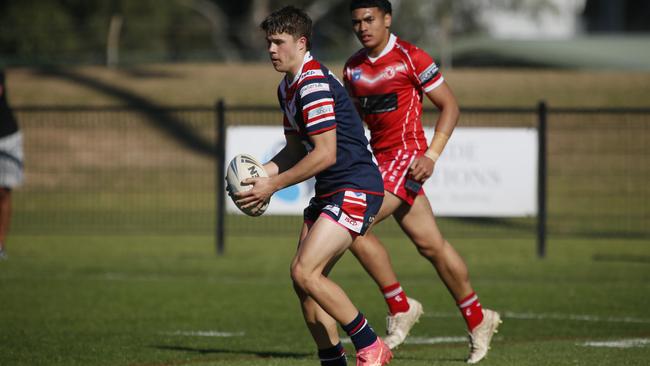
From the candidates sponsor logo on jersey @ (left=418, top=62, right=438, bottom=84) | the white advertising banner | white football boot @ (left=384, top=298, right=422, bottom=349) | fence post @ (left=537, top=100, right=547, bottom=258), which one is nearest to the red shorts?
sponsor logo on jersey @ (left=418, top=62, right=438, bottom=84)

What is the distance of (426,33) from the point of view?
48.6m

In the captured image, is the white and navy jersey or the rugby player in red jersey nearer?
the white and navy jersey

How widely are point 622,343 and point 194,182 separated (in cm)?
1319

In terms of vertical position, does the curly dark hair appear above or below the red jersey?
above

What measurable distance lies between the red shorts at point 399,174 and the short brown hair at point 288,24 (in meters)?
1.51

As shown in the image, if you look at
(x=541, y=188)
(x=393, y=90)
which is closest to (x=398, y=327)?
(x=393, y=90)

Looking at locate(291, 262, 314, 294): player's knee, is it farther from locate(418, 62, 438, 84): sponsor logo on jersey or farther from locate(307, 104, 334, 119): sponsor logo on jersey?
locate(418, 62, 438, 84): sponsor logo on jersey

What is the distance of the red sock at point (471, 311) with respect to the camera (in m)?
7.59

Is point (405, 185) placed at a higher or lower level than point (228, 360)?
higher

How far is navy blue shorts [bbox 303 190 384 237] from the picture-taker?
634cm

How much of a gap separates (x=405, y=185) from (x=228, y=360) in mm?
1720

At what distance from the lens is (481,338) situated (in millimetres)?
7516

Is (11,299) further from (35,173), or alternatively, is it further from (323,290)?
(35,173)

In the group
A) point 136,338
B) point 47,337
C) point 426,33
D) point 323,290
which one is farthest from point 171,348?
point 426,33
